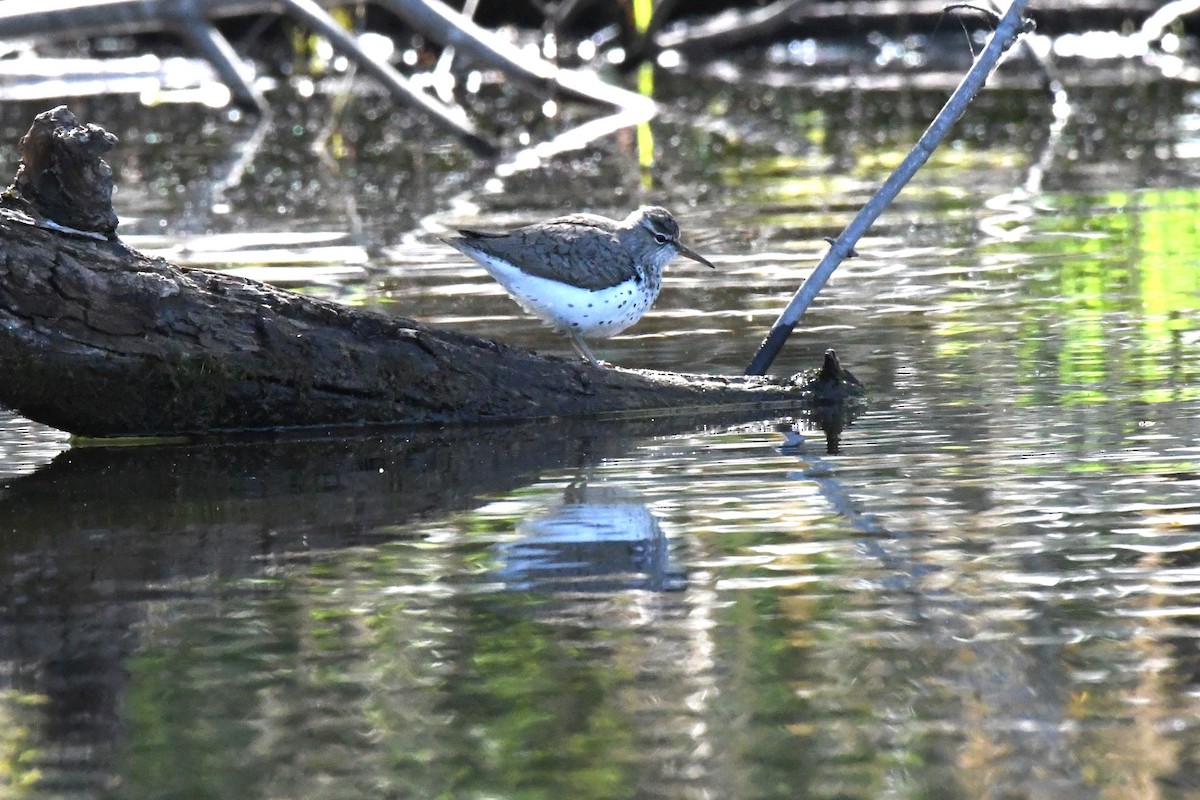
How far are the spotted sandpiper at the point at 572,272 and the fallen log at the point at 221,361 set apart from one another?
0.41 meters

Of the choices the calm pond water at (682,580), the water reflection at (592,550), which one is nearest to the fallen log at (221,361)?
the calm pond water at (682,580)

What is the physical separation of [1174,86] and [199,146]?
11018mm

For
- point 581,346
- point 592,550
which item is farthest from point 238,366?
point 592,550

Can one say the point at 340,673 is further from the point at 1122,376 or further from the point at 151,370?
the point at 1122,376

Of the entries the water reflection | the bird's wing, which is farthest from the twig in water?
the water reflection

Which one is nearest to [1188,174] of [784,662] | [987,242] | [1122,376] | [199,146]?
[987,242]

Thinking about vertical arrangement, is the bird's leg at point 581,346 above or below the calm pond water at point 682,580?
above

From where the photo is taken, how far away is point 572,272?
28.2 feet

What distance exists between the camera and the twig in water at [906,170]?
8.05 m

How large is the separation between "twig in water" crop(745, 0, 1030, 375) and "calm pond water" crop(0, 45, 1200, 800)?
505 millimetres

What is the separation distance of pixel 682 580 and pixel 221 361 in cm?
261

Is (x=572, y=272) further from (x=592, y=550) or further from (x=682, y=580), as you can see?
(x=682, y=580)

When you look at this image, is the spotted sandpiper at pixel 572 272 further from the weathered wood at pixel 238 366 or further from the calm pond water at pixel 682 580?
the calm pond water at pixel 682 580

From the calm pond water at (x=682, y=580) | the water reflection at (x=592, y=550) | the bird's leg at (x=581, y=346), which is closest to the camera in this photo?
the calm pond water at (x=682, y=580)
